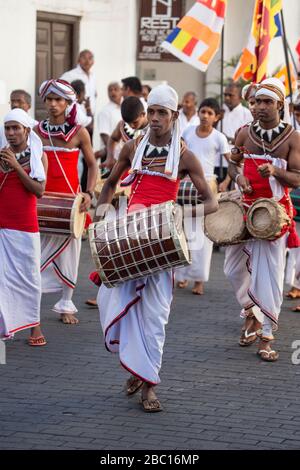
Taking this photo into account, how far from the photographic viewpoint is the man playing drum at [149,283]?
308 inches

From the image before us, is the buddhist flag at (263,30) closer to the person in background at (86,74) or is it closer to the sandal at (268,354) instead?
the person in background at (86,74)

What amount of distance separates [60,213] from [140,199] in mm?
2412

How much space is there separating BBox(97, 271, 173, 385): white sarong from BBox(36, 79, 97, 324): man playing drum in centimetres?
270

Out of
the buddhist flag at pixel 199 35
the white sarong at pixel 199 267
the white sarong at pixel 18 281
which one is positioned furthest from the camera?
the buddhist flag at pixel 199 35

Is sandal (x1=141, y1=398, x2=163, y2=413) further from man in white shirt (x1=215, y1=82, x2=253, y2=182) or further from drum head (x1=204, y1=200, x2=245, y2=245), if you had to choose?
man in white shirt (x1=215, y1=82, x2=253, y2=182)

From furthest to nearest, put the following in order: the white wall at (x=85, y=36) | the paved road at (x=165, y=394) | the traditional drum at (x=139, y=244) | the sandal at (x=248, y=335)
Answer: the white wall at (x=85, y=36)
the sandal at (x=248, y=335)
the traditional drum at (x=139, y=244)
the paved road at (x=165, y=394)

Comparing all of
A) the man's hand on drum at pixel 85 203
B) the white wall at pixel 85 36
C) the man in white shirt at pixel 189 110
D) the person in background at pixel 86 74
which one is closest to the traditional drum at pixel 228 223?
the man's hand on drum at pixel 85 203

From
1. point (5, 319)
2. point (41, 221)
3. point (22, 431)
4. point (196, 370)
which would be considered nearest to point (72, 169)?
point (41, 221)

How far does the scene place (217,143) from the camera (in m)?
13.1

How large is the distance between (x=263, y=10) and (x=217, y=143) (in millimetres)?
2323

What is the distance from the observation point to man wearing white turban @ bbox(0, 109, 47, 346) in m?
9.38

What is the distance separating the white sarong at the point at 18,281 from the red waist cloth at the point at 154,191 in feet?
5.69

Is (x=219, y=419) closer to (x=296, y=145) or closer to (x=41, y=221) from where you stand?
(x=296, y=145)

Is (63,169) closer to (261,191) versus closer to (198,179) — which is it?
(261,191)
